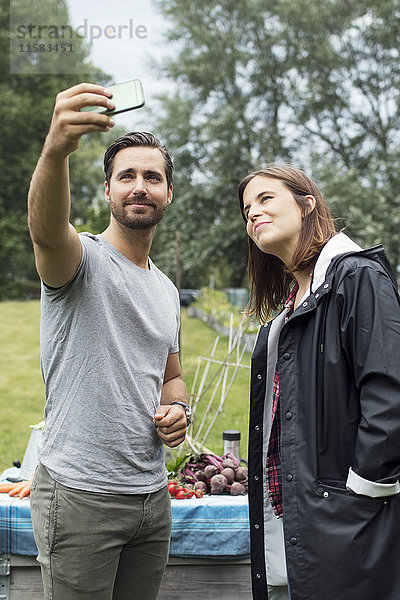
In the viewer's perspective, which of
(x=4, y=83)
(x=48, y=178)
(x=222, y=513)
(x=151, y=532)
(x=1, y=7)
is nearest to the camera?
(x=48, y=178)

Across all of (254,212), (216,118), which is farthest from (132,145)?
→ (216,118)

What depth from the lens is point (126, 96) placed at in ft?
4.23

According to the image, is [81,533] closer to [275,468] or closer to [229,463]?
[275,468]

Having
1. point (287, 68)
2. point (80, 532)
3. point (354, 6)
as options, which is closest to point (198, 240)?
point (287, 68)

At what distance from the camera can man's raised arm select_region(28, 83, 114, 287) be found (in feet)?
4.06

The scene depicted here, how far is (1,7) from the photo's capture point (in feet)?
68.1

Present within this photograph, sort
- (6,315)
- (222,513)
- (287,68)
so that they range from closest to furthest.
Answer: (222,513) → (6,315) → (287,68)

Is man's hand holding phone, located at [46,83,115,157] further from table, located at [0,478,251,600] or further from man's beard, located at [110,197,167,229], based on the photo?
table, located at [0,478,251,600]

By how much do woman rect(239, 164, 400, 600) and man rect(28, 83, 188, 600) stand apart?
15.5 inches

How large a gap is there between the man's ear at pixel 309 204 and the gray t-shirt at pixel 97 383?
609 millimetres

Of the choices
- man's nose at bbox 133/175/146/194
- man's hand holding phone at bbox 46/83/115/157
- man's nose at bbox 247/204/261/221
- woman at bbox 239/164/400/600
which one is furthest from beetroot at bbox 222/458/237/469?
man's hand holding phone at bbox 46/83/115/157

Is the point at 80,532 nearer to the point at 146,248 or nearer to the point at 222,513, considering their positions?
the point at 146,248

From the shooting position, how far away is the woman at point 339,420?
4.73 feet

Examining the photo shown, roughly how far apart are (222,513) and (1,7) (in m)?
22.6
